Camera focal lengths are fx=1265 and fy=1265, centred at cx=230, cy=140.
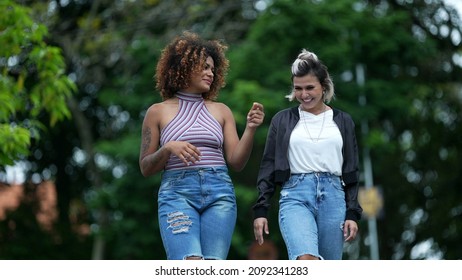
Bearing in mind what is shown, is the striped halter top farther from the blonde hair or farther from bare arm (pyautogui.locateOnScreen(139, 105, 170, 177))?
the blonde hair

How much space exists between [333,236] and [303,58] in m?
0.97

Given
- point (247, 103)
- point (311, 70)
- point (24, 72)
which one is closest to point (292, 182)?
point (311, 70)

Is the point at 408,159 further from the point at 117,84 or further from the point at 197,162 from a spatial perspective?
the point at 197,162

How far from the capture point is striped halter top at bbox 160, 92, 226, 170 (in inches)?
261

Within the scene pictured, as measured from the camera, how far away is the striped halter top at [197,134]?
6629 millimetres

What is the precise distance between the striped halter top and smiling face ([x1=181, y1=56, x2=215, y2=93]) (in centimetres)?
11

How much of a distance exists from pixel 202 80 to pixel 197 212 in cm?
72

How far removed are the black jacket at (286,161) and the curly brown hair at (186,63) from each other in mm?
407

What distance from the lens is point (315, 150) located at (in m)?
6.71

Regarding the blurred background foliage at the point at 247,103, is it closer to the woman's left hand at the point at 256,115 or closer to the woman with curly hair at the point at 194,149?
the woman with curly hair at the point at 194,149

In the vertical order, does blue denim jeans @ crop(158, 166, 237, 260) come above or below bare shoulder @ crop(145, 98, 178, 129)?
below

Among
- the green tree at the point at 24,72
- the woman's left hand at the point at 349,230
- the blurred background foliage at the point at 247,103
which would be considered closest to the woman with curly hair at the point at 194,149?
the woman's left hand at the point at 349,230

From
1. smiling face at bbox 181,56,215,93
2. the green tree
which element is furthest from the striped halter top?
the green tree

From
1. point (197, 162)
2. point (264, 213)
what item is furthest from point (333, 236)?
point (197, 162)
